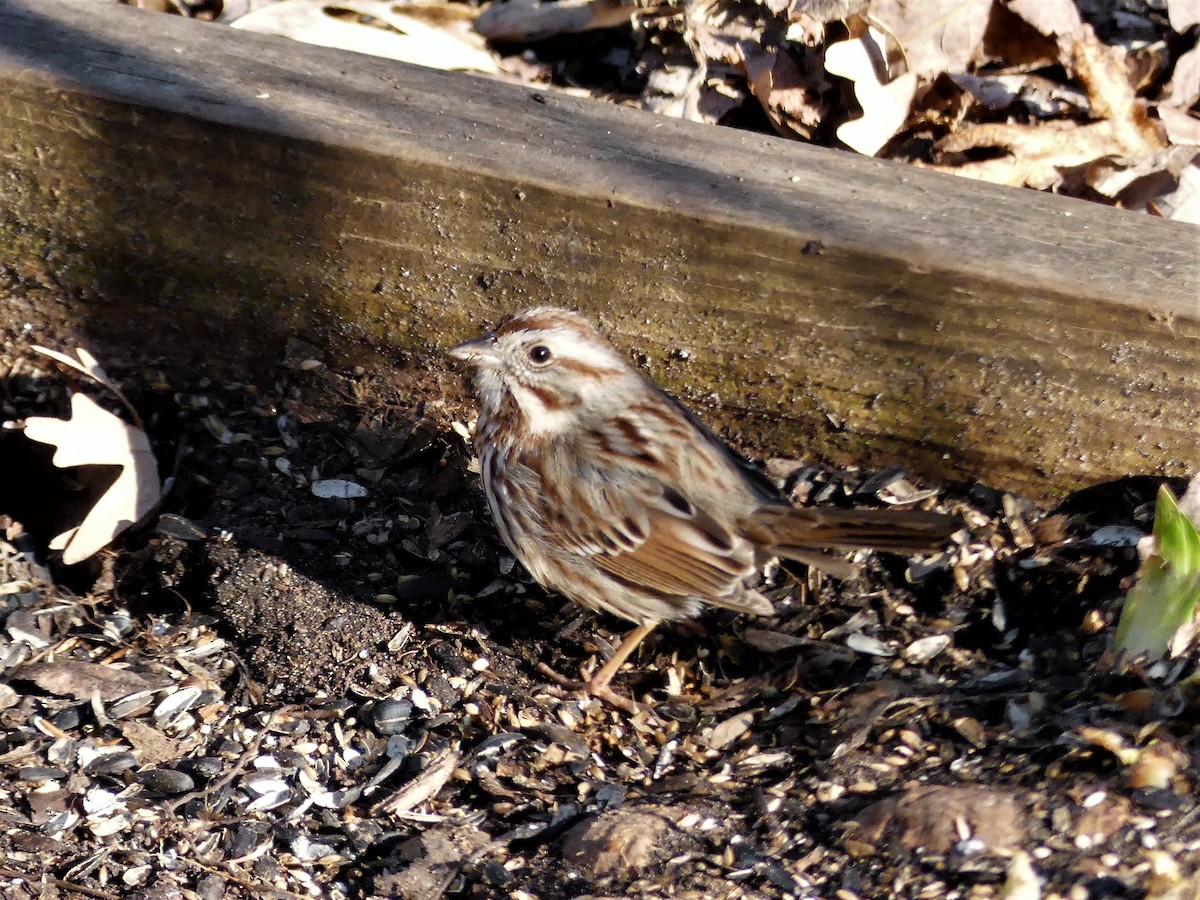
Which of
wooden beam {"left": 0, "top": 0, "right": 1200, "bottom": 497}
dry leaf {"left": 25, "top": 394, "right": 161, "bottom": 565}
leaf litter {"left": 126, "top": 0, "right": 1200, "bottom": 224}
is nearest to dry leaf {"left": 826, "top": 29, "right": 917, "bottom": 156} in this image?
leaf litter {"left": 126, "top": 0, "right": 1200, "bottom": 224}

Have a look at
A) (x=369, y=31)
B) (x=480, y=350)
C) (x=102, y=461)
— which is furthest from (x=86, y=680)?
(x=369, y=31)

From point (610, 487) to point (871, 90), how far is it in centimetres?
140

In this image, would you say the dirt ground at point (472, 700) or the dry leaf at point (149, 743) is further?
the dry leaf at point (149, 743)

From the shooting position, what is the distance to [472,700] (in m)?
2.86

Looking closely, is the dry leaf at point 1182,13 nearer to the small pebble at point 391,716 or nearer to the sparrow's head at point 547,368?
the sparrow's head at point 547,368

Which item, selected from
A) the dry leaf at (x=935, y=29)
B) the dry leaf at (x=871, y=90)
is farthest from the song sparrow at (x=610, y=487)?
the dry leaf at (x=935, y=29)

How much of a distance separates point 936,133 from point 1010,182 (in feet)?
0.85

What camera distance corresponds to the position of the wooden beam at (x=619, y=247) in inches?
114

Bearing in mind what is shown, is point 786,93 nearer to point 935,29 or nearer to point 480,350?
point 935,29

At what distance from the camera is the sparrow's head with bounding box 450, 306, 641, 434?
2.95m

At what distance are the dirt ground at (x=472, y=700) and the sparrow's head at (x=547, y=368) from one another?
0.88 ft

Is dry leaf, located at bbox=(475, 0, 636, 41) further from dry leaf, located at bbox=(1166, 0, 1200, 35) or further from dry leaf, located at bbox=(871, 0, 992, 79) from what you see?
dry leaf, located at bbox=(1166, 0, 1200, 35)

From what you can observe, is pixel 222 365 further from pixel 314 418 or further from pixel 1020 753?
pixel 1020 753

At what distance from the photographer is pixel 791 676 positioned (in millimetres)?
2906
